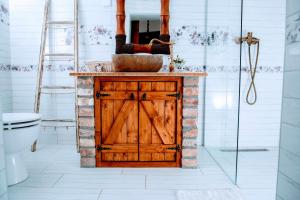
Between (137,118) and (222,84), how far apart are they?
1112 mm

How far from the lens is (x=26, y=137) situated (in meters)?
2.05

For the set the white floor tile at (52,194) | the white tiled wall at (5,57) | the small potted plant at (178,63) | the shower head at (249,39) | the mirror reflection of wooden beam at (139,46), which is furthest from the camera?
the white tiled wall at (5,57)

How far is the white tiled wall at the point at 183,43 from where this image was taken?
306 cm

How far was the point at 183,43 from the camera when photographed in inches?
123

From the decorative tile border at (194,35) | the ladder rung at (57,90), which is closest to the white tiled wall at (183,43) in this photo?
the decorative tile border at (194,35)

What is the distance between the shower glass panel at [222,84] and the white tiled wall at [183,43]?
0.01m

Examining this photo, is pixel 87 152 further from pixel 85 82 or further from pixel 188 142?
pixel 188 142

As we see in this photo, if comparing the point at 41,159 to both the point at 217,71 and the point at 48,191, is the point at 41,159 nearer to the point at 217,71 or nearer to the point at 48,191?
the point at 48,191

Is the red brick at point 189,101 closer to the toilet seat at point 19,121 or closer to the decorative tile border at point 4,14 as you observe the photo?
the toilet seat at point 19,121

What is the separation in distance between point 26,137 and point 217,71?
7.11 feet

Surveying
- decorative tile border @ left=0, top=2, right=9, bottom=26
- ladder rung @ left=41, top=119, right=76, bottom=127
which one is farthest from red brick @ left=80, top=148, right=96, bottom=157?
decorative tile border @ left=0, top=2, right=9, bottom=26

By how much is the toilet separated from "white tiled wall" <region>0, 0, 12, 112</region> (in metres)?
0.98

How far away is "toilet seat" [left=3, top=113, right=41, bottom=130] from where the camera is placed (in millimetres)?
1919

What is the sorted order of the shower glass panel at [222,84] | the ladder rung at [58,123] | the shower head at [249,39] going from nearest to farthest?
the shower head at [249,39]
the shower glass panel at [222,84]
the ladder rung at [58,123]
